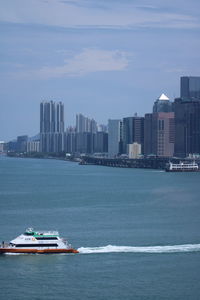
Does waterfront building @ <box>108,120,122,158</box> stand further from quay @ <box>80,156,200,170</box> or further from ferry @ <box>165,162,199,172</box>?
ferry @ <box>165,162,199,172</box>

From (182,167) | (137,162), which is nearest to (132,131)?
(137,162)

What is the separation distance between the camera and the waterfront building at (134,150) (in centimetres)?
11301

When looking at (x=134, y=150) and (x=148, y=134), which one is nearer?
(x=134, y=150)

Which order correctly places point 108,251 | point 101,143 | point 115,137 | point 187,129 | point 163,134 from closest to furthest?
point 108,251 → point 187,129 → point 163,134 → point 115,137 → point 101,143

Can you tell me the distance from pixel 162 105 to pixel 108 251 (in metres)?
108

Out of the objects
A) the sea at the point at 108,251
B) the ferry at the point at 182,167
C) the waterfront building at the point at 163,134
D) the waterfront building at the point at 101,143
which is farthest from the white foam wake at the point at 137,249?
the waterfront building at the point at 101,143

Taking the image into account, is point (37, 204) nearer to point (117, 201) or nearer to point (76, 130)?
point (117, 201)

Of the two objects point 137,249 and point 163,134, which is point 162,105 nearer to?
point 163,134

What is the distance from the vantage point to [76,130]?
17675cm

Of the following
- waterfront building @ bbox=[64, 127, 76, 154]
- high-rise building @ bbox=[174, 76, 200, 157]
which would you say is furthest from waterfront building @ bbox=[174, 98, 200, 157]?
waterfront building @ bbox=[64, 127, 76, 154]

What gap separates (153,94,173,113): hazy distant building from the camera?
128250 mm

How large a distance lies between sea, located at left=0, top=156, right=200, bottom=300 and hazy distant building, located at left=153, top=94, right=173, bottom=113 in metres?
89.2

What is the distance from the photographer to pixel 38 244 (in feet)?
75.2

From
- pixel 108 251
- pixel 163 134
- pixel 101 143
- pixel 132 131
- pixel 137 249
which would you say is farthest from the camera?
pixel 101 143
